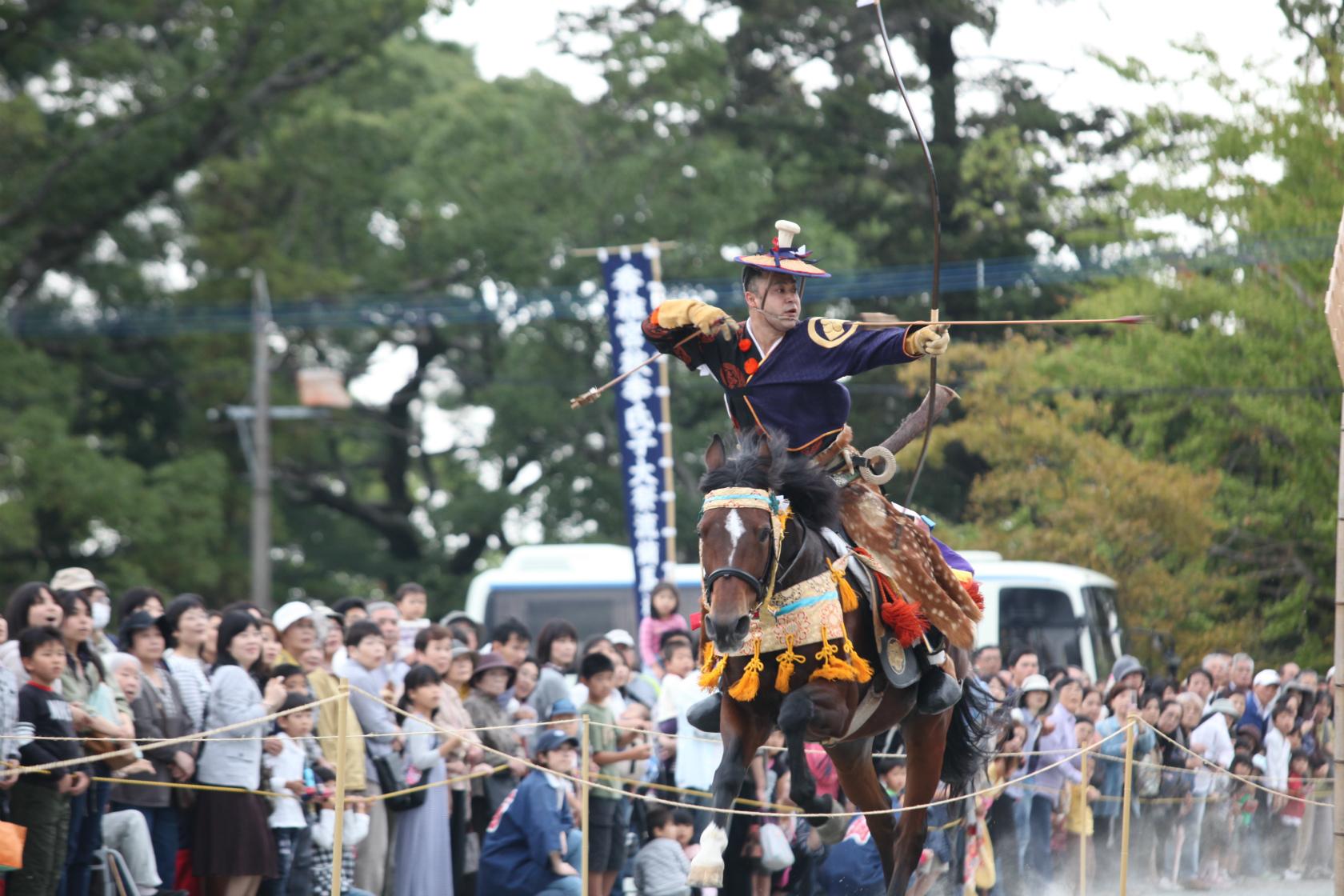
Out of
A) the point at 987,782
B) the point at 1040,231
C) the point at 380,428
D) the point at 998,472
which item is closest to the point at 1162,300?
the point at 998,472

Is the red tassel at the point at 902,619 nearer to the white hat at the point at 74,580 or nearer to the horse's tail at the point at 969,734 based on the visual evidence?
the horse's tail at the point at 969,734

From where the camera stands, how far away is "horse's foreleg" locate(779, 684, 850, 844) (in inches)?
263

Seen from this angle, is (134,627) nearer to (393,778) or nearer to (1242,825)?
(393,778)

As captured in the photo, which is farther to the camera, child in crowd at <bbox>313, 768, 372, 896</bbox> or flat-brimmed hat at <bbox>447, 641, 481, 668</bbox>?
flat-brimmed hat at <bbox>447, 641, 481, 668</bbox>

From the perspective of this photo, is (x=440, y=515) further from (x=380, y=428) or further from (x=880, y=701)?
(x=880, y=701)

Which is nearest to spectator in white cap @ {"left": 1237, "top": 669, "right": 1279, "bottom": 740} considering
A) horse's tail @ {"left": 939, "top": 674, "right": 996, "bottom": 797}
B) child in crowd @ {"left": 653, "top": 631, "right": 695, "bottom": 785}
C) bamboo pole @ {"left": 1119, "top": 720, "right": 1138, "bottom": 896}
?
bamboo pole @ {"left": 1119, "top": 720, "right": 1138, "bottom": 896}

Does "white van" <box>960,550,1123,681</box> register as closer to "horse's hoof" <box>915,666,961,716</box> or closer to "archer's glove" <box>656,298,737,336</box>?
"horse's hoof" <box>915,666,961,716</box>

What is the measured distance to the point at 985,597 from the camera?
48.9 ft

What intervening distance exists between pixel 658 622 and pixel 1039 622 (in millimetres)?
5496

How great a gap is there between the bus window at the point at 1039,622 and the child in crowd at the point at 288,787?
9390 millimetres

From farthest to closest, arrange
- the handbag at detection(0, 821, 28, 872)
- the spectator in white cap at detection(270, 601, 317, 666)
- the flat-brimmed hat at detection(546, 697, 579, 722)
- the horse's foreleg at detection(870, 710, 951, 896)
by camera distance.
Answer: the flat-brimmed hat at detection(546, 697, 579, 722)
the spectator in white cap at detection(270, 601, 317, 666)
the horse's foreleg at detection(870, 710, 951, 896)
the handbag at detection(0, 821, 28, 872)

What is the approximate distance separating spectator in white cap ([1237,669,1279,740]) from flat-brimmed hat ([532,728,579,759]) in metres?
5.63

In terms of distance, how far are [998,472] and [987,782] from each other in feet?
36.4

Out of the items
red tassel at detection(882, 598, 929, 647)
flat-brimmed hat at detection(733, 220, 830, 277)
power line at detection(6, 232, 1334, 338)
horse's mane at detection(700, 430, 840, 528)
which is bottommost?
red tassel at detection(882, 598, 929, 647)
